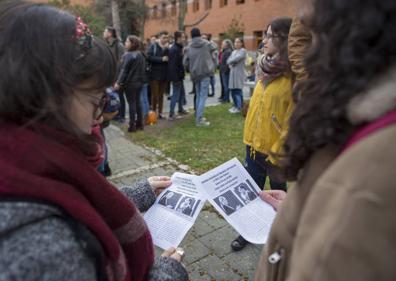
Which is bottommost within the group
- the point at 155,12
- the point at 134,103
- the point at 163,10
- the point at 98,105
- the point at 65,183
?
the point at 155,12

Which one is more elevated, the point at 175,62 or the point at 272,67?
the point at 272,67

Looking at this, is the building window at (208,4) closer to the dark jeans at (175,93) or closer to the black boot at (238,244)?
the dark jeans at (175,93)

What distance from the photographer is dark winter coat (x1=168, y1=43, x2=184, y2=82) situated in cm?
676

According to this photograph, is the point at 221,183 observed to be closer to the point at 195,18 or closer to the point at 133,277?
the point at 133,277

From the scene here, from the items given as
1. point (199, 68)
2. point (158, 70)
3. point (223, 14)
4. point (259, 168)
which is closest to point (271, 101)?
point (259, 168)

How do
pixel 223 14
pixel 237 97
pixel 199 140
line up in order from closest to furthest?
pixel 199 140 < pixel 237 97 < pixel 223 14

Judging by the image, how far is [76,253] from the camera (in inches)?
28.9

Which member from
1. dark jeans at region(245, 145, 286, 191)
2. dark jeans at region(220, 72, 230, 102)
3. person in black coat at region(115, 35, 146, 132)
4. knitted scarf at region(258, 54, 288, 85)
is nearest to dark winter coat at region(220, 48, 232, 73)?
dark jeans at region(220, 72, 230, 102)

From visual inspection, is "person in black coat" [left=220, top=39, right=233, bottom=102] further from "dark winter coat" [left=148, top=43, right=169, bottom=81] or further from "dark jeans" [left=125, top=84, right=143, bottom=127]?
"dark jeans" [left=125, top=84, right=143, bottom=127]

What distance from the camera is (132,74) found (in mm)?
5836

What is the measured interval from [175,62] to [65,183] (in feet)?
20.7

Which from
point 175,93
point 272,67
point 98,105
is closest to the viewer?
point 98,105

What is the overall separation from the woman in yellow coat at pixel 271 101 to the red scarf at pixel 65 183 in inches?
59.6

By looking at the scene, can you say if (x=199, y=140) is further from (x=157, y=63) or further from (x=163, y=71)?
(x=157, y=63)
